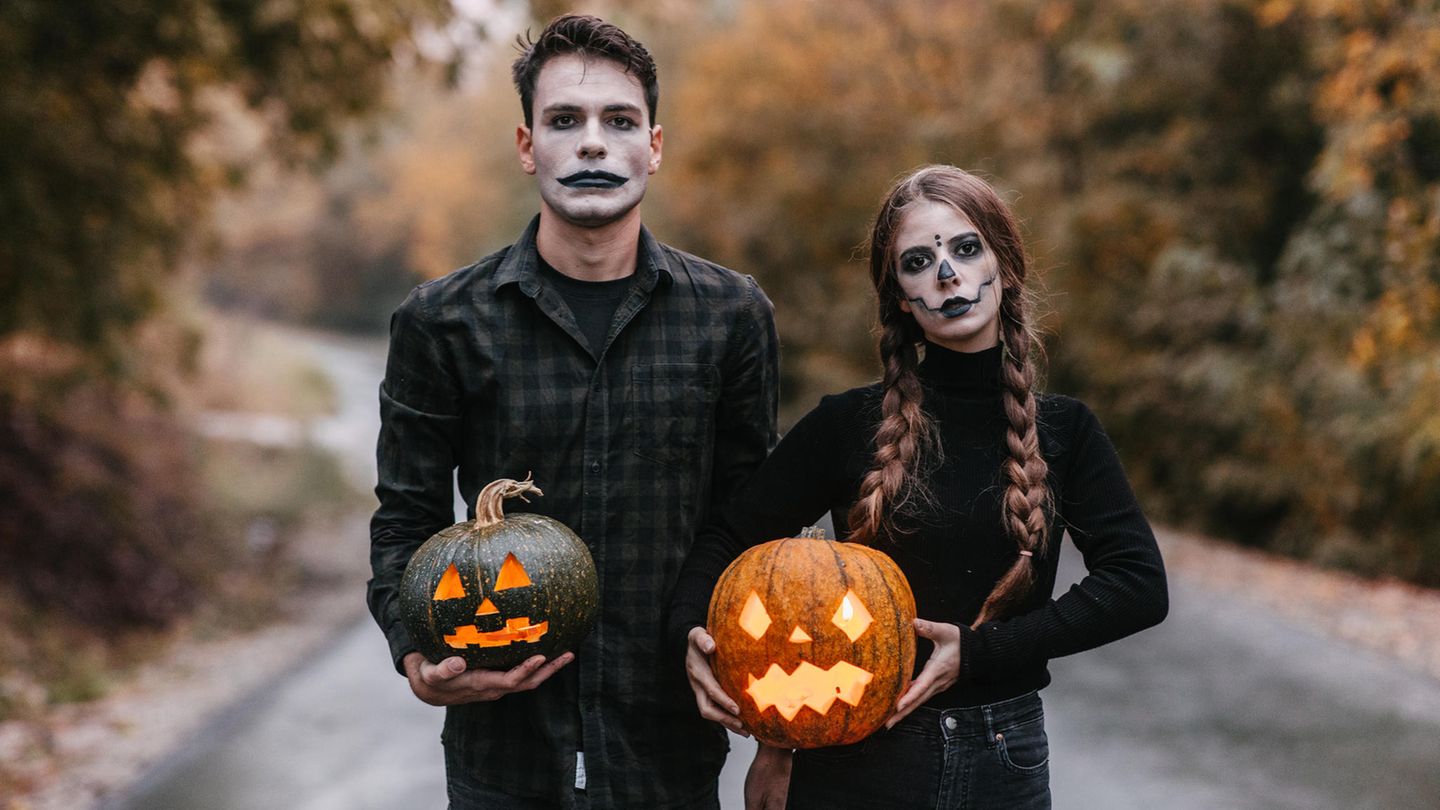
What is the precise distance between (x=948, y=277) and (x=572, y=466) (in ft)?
2.87

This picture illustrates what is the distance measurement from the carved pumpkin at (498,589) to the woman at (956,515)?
0.26 metres

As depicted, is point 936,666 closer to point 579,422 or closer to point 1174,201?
point 579,422

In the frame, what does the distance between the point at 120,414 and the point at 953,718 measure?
44.2 ft

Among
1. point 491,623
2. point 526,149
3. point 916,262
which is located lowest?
point 491,623

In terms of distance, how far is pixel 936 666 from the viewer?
2.41m

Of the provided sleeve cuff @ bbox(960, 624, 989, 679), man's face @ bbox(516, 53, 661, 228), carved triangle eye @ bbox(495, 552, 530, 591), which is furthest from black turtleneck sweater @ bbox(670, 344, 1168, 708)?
man's face @ bbox(516, 53, 661, 228)

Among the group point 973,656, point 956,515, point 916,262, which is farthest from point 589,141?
point 973,656

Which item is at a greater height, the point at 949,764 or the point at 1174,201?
the point at 1174,201

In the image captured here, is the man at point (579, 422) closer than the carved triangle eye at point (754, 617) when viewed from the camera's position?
No

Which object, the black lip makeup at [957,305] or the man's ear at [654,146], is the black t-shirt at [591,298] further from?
the black lip makeup at [957,305]

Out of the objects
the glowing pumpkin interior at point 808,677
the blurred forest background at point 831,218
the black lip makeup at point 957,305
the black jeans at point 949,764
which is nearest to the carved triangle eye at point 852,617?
the glowing pumpkin interior at point 808,677

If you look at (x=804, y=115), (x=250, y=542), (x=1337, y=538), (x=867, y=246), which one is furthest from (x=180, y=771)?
(x=804, y=115)

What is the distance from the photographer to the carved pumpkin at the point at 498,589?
8.12 ft

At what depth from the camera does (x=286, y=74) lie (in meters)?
8.44
